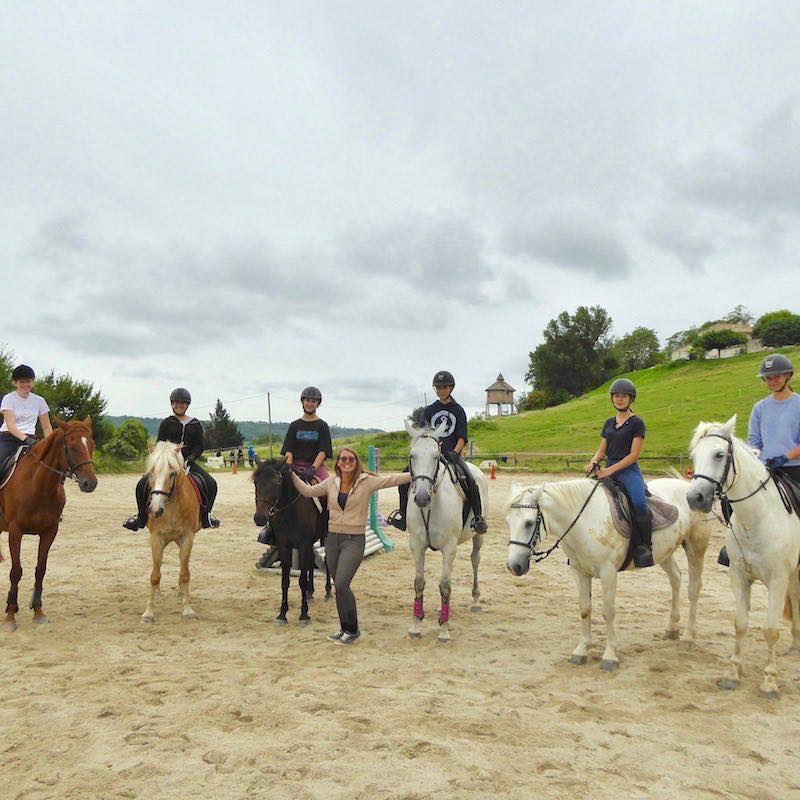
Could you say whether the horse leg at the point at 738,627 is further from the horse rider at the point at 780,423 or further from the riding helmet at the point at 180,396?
the riding helmet at the point at 180,396

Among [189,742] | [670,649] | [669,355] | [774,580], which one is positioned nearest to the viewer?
[189,742]

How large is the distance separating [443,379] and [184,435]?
3.76 m

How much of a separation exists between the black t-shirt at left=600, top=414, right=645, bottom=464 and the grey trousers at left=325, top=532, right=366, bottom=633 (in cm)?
307

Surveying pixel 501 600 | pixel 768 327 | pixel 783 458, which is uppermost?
pixel 768 327

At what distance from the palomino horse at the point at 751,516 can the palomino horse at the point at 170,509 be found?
5813 mm

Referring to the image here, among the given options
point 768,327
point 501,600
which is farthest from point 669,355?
point 501,600

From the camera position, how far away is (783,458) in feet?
19.2

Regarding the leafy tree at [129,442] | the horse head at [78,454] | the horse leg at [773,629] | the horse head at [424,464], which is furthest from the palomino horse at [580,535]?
the leafy tree at [129,442]

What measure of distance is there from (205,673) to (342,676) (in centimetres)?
137

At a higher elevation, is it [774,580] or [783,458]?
[783,458]

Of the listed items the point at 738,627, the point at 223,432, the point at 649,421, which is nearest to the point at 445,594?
the point at 738,627

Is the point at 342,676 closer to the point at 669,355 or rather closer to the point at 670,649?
the point at 670,649

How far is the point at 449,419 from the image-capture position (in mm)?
7898

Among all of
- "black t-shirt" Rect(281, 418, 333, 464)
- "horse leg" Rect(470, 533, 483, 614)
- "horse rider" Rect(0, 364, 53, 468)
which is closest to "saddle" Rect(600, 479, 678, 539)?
"horse leg" Rect(470, 533, 483, 614)
